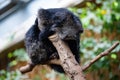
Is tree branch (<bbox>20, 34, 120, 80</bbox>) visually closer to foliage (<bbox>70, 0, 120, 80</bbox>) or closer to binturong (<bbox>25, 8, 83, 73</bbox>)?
binturong (<bbox>25, 8, 83, 73</bbox>)

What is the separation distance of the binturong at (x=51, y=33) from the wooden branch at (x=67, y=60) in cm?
2

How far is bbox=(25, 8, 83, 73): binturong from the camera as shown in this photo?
959 mm

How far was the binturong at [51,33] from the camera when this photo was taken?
0.96 m

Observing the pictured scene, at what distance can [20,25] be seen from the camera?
247 centimetres

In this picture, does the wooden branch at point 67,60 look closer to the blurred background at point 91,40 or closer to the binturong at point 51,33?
the binturong at point 51,33

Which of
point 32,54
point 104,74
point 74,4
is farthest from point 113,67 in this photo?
point 32,54

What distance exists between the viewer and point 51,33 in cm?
98

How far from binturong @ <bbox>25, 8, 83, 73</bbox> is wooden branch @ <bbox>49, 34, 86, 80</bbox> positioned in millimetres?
16

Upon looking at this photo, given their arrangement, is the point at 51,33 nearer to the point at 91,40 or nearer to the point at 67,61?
the point at 67,61

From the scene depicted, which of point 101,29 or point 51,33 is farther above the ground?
point 51,33

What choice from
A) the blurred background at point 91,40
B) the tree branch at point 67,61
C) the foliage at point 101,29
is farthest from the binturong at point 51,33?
the foliage at point 101,29

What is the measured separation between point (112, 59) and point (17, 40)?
706mm

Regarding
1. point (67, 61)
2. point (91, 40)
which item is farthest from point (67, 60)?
point (91, 40)

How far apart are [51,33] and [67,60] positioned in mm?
97
